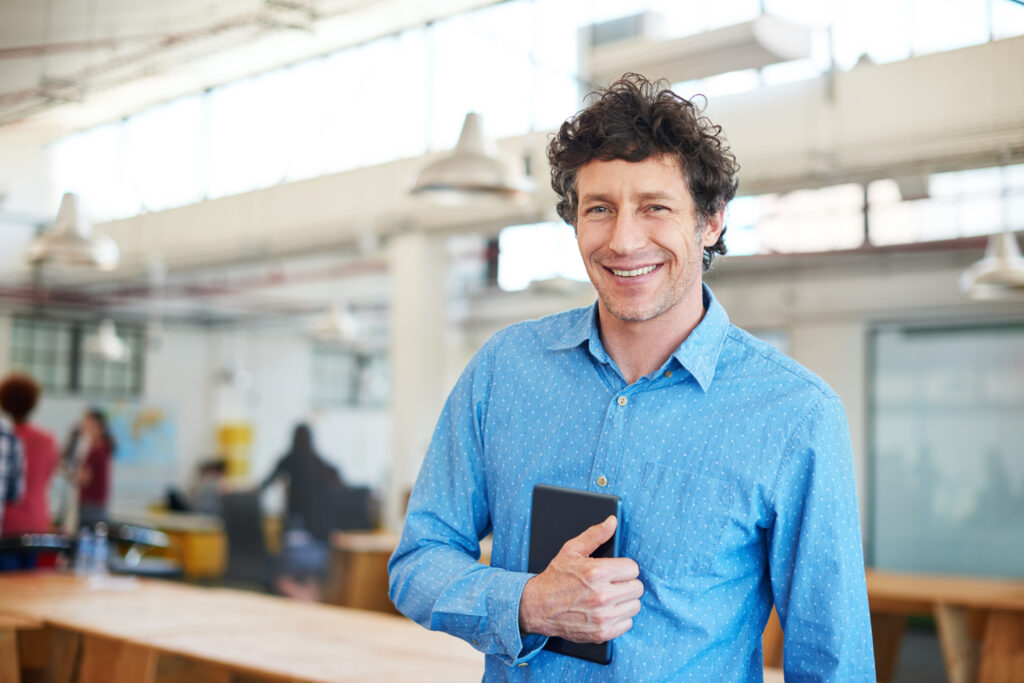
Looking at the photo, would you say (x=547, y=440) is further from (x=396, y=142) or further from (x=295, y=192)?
(x=295, y=192)

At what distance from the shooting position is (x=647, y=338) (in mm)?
1352

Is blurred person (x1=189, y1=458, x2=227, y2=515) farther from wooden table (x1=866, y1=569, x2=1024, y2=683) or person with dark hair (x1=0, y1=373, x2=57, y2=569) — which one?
wooden table (x1=866, y1=569, x2=1024, y2=683)

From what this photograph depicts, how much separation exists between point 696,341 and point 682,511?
8.9 inches

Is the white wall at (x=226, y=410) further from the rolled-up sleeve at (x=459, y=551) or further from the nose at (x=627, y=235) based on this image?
the nose at (x=627, y=235)

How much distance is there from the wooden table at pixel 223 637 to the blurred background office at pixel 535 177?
1.71 m

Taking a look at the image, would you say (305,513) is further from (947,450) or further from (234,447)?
(234,447)

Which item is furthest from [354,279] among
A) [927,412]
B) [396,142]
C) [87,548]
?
[87,548]

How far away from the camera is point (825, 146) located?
5828mm

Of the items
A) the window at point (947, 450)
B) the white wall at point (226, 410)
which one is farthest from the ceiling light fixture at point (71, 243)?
the white wall at point (226, 410)

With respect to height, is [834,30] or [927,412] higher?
[834,30]

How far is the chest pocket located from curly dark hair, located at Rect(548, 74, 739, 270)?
0.35m

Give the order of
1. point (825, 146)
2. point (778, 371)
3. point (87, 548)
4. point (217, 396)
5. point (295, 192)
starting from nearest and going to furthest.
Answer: point (778, 371)
point (87, 548)
point (825, 146)
point (295, 192)
point (217, 396)

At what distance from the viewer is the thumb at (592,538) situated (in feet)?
3.83

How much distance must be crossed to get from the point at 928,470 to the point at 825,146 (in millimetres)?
4644
